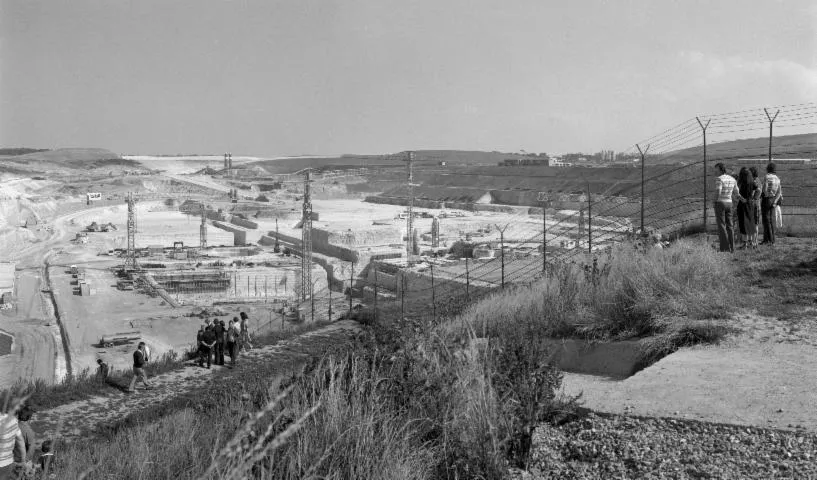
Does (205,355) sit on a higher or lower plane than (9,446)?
lower

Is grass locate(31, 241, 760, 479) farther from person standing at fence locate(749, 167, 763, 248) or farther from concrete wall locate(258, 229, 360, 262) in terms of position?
concrete wall locate(258, 229, 360, 262)

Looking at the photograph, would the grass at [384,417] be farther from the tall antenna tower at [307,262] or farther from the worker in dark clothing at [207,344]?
the tall antenna tower at [307,262]

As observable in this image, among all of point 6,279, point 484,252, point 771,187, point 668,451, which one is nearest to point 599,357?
point 668,451

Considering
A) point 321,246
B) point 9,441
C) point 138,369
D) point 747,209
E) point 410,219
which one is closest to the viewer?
point 9,441

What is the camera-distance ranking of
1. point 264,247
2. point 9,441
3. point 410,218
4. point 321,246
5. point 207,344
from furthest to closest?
point 264,247
point 321,246
point 410,218
point 207,344
point 9,441

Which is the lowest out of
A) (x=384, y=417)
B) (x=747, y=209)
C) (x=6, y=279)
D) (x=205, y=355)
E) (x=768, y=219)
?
(x=6, y=279)

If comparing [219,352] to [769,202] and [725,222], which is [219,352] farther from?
[769,202]
